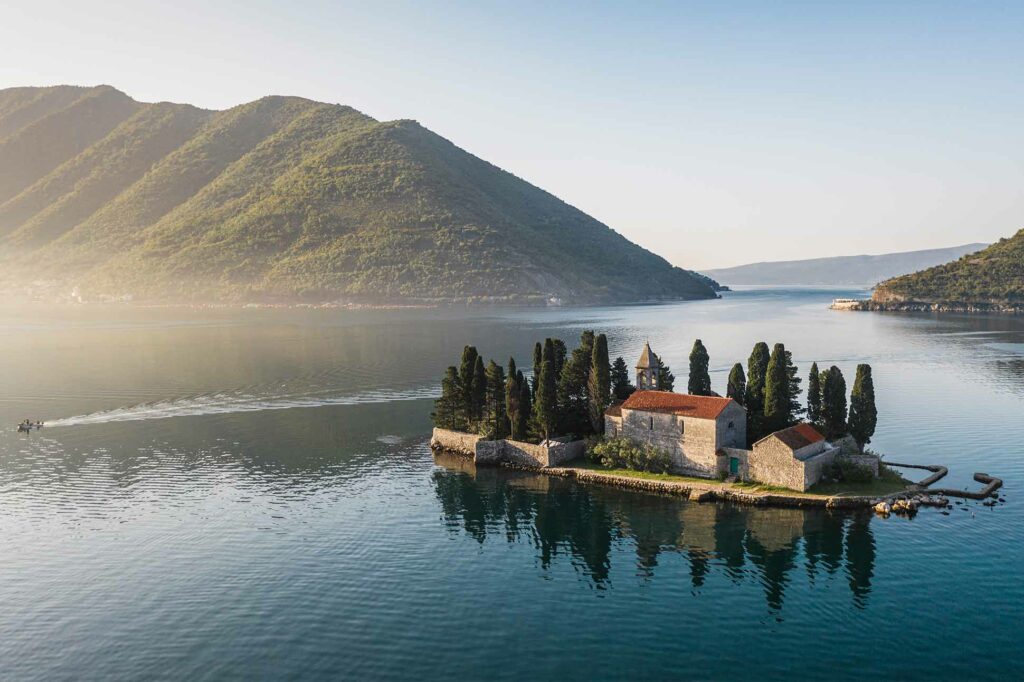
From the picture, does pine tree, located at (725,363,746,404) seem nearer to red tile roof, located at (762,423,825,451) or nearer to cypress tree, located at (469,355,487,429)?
red tile roof, located at (762,423,825,451)

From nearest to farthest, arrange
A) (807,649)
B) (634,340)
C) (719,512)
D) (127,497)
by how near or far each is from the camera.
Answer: (807,649) < (719,512) < (127,497) < (634,340)

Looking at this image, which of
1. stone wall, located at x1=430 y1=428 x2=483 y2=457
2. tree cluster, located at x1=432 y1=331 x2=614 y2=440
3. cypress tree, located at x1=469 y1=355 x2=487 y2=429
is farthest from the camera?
cypress tree, located at x1=469 y1=355 x2=487 y2=429

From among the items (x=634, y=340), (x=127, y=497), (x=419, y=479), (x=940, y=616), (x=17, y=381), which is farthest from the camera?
(x=634, y=340)

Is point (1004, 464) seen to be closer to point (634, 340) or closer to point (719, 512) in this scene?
point (719, 512)

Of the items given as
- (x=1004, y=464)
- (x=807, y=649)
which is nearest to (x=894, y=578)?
(x=807, y=649)

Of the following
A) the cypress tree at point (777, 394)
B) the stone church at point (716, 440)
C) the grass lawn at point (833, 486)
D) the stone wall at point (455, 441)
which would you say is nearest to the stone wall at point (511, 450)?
the stone wall at point (455, 441)

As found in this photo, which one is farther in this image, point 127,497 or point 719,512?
point 127,497

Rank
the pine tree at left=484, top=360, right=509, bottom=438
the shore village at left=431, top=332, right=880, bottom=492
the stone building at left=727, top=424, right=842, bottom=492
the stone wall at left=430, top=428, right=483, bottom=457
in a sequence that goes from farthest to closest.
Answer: the stone wall at left=430, top=428, right=483, bottom=457, the pine tree at left=484, top=360, right=509, bottom=438, the shore village at left=431, top=332, right=880, bottom=492, the stone building at left=727, top=424, right=842, bottom=492

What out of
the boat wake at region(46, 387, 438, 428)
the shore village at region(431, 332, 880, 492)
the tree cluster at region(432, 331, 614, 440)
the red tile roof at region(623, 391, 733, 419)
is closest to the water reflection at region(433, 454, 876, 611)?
the shore village at region(431, 332, 880, 492)
